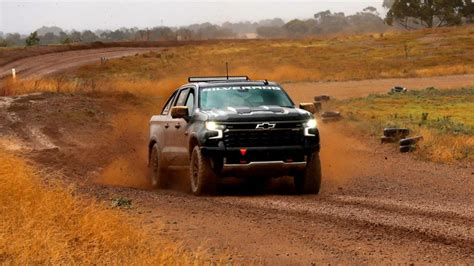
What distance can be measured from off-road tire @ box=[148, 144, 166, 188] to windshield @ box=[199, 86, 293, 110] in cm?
196

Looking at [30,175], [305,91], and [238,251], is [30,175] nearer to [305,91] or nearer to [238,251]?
[238,251]

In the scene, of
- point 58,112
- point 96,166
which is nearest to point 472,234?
point 96,166

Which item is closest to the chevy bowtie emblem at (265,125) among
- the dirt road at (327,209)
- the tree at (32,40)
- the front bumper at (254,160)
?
the front bumper at (254,160)

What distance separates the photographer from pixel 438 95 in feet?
121

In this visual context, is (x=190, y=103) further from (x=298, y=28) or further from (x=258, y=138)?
(x=298, y=28)

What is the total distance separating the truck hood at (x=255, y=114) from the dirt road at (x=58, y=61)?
3390cm

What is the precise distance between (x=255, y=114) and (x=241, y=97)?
1155 millimetres

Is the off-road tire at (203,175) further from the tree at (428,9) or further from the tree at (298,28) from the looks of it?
the tree at (298,28)

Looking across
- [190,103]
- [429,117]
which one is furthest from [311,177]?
[429,117]

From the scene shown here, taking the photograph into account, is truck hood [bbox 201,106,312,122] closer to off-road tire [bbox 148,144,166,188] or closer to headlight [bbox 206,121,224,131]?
headlight [bbox 206,121,224,131]

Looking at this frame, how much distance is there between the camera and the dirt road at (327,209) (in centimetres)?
888

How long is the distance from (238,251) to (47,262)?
2.14m

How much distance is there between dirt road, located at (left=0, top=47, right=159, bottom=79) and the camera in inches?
1951

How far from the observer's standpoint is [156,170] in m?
15.5
